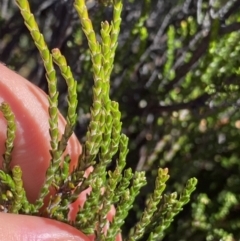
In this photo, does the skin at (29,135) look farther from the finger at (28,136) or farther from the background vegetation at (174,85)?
the background vegetation at (174,85)

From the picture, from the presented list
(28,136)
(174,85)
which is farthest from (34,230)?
(174,85)

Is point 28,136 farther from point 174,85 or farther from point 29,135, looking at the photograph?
point 174,85

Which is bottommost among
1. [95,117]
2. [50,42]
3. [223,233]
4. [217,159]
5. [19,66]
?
[223,233]

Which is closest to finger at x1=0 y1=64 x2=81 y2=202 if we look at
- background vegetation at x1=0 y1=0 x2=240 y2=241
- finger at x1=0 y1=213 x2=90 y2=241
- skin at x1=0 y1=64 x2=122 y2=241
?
skin at x1=0 y1=64 x2=122 y2=241

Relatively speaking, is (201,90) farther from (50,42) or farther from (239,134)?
(50,42)

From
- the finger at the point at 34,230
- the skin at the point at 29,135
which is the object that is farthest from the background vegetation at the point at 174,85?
the finger at the point at 34,230

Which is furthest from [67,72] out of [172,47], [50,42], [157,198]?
[50,42]
